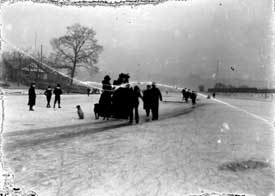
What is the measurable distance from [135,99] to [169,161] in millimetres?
6557

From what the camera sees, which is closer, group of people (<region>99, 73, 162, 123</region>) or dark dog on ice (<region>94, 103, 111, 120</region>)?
group of people (<region>99, 73, 162, 123</region>)

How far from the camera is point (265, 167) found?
15.2ft

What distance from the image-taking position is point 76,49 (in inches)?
256

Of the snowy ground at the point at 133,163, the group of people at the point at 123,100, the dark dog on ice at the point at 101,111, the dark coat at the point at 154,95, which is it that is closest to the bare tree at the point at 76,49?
the snowy ground at the point at 133,163

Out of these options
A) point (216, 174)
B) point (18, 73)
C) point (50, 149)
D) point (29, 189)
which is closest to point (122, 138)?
point (50, 149)

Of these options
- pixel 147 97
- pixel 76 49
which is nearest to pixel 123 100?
pixel 147 97

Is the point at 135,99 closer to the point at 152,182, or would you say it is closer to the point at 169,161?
the point at 169,161

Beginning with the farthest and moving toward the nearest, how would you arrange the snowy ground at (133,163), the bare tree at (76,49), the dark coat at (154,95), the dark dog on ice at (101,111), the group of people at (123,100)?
the dark dog on ice at (101,111), the dark coat at (154,95), the group of people at (123,100), the bare tree at (76,49), the snowy ground at (133,163)

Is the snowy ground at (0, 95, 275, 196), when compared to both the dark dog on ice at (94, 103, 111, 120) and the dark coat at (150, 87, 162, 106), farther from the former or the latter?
the dark coat at (150, 87, 162, 106)

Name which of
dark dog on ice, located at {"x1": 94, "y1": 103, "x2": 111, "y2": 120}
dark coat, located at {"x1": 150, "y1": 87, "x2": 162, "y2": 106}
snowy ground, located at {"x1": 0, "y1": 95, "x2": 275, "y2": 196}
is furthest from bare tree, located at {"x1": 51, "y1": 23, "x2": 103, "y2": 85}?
dark coat, located at {"x1": 150, "y1": 87, "x2": 162, "y2": 106}

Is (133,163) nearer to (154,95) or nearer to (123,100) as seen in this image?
(123,100)

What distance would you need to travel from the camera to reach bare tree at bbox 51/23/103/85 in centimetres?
546

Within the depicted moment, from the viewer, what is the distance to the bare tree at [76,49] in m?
5.46

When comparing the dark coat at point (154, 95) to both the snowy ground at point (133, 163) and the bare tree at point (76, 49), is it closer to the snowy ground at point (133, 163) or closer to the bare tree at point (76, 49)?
the snowy ground at point (133, 163)
